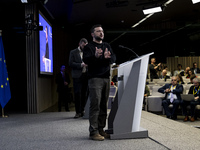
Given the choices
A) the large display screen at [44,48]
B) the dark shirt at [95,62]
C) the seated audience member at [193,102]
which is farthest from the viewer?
the large display screen at [44,48]

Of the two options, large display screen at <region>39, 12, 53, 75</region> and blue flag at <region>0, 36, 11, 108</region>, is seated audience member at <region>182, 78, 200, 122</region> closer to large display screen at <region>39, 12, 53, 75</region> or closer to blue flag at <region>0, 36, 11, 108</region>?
large display screen at <region>39, 12, 53, 75</region>

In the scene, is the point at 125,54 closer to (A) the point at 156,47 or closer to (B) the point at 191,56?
(A) the point at 156,47

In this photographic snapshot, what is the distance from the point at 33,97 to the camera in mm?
7070

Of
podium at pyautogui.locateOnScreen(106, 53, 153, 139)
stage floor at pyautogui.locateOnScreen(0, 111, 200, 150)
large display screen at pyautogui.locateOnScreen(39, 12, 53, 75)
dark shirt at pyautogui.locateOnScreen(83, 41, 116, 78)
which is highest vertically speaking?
large display screen at pyautogui.locateOnScreen(39, 12, 53, 75)

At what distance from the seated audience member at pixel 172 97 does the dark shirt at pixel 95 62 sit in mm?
3883

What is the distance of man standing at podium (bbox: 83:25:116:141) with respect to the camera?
3.31 metres

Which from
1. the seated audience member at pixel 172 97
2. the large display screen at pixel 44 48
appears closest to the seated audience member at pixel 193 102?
the seated audience member at pixel 172 97

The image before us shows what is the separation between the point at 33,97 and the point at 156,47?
40.9ft

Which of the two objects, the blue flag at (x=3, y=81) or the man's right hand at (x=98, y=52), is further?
the blue flag at (x=3, y=81)

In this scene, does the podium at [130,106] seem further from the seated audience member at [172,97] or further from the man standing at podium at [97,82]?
the seated audience member at [172,97]

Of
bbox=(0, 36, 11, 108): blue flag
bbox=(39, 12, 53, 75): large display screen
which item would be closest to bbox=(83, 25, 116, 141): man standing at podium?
bbox=(0, 36, 11, 108): blue flag

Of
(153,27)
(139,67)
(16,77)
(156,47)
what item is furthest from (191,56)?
(139,67)

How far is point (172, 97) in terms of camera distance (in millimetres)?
7035

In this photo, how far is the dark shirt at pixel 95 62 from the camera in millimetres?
3299
